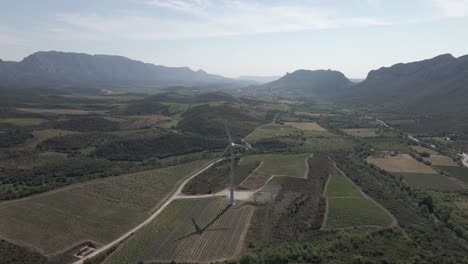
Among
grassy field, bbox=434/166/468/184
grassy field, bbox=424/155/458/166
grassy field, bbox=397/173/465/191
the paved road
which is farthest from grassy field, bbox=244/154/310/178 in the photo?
grassy field, bbox=434/166/468/184

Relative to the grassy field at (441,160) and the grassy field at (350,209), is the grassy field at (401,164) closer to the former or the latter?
the grassy field at (441,160)

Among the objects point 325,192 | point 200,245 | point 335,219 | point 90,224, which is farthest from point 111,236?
point 325,192

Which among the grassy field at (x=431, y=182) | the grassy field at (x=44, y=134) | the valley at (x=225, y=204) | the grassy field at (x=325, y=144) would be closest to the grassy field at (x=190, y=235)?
the valley at (x=225, y=204)

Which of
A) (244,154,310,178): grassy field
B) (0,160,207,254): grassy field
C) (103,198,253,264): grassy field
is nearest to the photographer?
(103,198,253,264): grassy field

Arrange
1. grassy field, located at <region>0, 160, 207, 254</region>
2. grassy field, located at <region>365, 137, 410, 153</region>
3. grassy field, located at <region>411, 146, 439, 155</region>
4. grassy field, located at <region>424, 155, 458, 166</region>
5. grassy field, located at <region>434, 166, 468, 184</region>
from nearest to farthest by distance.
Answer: grassy field, located at <region>0, 160, 207, 254</region>, grassy field, located at <region>434, 166, 468, 184</region>, grassy field, located at <region>424, 155, 458, 166</region>, grassy field, located at <region>411, 146, 439, 155</region>, grassy field, located at <region>365, 137, 410, 153</region>

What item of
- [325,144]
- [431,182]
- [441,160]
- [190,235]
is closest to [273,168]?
[431,182]

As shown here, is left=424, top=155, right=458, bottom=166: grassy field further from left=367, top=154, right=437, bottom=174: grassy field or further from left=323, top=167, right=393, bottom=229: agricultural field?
left=323, top=167, right=393, bottom=229: agricultural field

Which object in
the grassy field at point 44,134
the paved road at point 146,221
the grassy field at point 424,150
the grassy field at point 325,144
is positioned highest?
the grassy field at point 44,134

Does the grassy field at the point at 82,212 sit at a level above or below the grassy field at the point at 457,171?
below

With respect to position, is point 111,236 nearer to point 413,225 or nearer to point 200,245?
point 200,245
